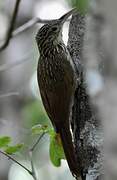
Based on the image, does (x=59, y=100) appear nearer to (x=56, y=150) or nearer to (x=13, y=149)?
(x=56, y=150)

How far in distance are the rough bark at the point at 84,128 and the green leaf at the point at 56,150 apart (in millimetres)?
85

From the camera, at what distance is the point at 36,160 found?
245 inches

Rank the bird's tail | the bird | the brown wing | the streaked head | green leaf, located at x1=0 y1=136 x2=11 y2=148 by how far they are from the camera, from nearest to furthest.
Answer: green leaf, located at x1=0 y1=136 x2=11 y2=148
the bird's tail
the bird
the brown wing
the streaked head

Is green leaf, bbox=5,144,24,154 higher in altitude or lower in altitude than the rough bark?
higher

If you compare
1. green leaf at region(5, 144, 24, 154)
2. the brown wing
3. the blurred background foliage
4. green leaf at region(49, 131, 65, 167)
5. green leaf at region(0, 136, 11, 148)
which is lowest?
the blurred background foliage

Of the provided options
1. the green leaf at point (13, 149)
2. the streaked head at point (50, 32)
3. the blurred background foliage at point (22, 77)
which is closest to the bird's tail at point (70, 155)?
the green leaf at point (13, 149)

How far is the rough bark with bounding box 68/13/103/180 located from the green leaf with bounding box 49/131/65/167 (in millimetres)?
85

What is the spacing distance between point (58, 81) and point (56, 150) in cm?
84

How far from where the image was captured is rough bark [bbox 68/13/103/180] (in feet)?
7.09

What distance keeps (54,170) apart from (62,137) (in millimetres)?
3885

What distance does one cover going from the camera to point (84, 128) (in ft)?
7.40

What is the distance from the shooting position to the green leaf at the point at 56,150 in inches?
86.8

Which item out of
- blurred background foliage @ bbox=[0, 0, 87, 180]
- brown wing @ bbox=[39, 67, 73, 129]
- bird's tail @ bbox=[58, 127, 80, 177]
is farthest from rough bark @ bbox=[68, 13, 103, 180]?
blurred background foliage @ bbox=[0, 0, 87, 180]

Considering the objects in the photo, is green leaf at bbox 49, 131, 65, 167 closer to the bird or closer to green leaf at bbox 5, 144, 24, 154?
the bird
